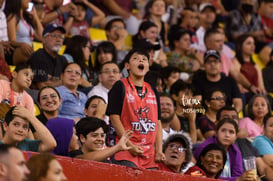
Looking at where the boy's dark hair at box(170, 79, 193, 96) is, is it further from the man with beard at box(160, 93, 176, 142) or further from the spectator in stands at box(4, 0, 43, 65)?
the spectator in stands at box(4, 0, 43, 65)

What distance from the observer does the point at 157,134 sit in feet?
28.2

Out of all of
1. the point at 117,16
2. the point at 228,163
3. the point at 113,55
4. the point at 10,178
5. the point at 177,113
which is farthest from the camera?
the point at 117,16

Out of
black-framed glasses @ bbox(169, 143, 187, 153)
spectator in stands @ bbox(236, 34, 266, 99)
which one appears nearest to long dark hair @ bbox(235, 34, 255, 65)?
spectator in stands @ bbox(236, 34, 266, 99)

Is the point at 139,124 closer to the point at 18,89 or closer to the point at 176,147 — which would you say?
the point at 176,147

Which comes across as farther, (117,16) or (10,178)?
(117,16)

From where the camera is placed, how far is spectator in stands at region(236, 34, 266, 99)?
551 inches

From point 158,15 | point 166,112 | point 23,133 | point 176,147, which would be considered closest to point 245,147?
point 166,112

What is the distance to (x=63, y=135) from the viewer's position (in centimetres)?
895

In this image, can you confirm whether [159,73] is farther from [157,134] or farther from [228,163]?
[157,134]

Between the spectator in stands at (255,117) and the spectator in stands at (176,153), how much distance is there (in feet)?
6.49

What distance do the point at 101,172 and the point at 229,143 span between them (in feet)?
8.98

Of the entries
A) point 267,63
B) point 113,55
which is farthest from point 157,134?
point 267,63

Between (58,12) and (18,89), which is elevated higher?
(58,12)

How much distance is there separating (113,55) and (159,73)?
A: 772mm
